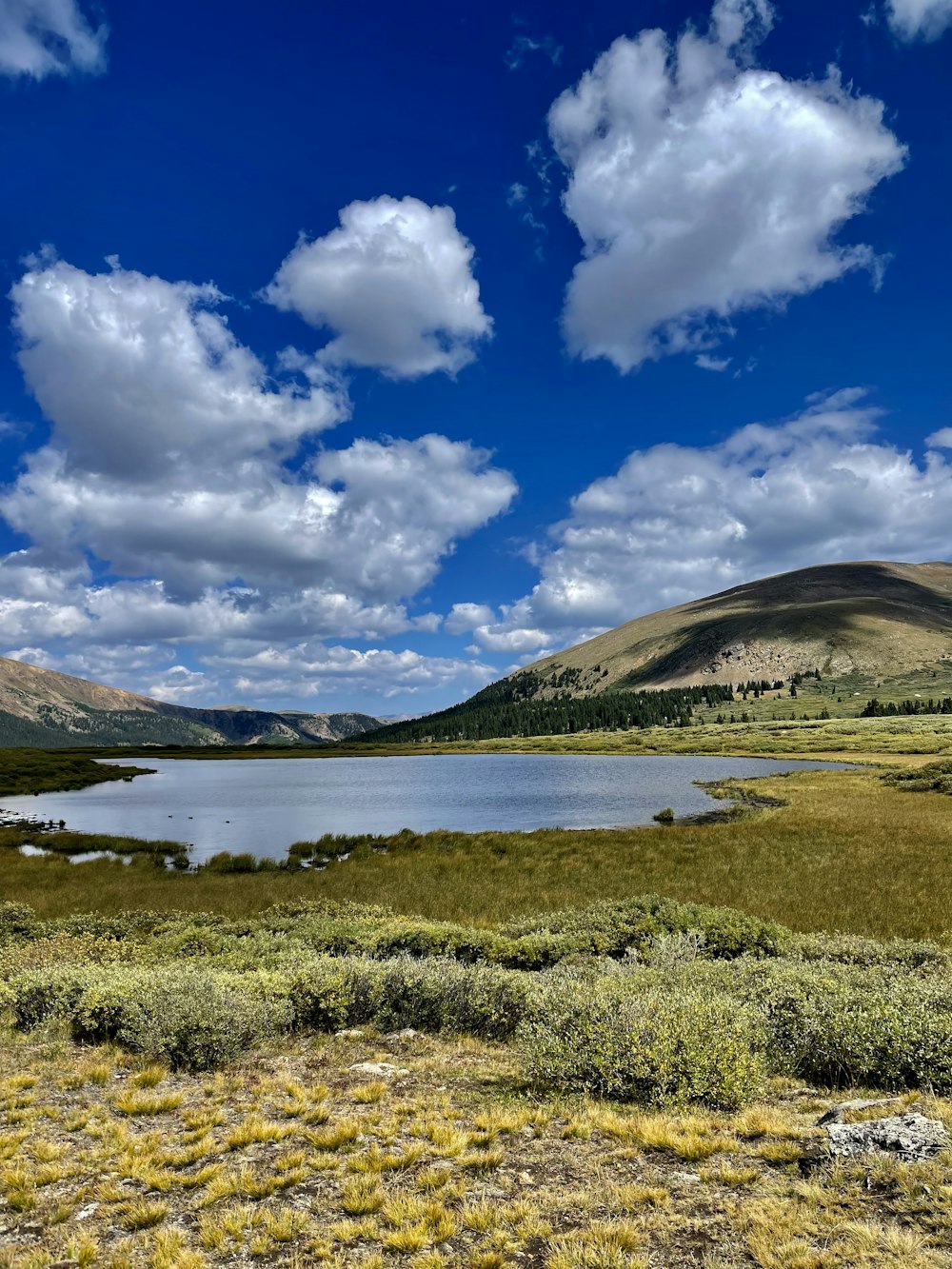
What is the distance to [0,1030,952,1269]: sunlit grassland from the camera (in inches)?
272

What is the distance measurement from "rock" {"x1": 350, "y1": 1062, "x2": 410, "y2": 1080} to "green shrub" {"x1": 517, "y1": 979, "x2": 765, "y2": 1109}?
8.17 ft

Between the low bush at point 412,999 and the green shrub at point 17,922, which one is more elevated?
the low bush at point 412,999

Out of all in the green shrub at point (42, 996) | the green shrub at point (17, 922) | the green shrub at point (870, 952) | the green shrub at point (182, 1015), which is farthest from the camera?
the green shrub at point (17, 922)

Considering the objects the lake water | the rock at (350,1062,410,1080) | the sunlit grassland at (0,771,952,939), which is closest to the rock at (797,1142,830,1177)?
the rock at (350,1062,410,1080)

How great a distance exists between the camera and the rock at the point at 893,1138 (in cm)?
792

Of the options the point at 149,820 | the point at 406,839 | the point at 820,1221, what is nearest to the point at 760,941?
the point at 820,1221

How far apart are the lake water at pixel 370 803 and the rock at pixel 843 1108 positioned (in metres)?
40.4

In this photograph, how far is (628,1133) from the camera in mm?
9344

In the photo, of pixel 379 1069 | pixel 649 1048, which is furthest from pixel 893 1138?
pixel 379 1069

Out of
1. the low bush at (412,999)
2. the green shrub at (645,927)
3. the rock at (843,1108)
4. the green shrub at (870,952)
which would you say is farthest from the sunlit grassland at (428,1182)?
the green shrub at (645,927)

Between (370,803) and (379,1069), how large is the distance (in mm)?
65861

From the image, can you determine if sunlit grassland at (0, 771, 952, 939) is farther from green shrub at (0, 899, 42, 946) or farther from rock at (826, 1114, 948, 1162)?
rock at (826, 1114, 948, 1162)

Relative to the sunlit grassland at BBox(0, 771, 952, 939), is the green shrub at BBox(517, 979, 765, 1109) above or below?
above

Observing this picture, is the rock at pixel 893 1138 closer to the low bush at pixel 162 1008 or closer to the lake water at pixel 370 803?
the low bush at pixel 162 1008
